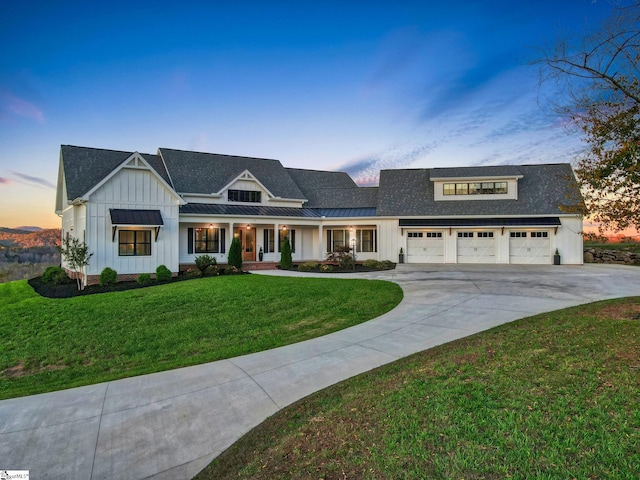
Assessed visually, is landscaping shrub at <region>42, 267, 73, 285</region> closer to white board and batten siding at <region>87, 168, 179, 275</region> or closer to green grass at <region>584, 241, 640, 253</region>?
white board and batten siding at <region>87, 168, 179, 275</region>

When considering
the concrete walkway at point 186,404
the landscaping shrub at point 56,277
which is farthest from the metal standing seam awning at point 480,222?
the landscaping shrub at point 56,277

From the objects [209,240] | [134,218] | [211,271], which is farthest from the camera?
[209,240]

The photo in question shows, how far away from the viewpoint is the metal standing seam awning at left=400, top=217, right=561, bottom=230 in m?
21.5

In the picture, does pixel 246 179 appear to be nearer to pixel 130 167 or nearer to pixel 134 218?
pixel 130 167

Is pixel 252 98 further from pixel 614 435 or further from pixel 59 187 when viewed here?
pixel 614 435

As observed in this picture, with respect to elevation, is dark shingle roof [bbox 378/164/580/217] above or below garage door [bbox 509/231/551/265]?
above

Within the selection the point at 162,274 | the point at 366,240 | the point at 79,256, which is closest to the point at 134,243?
the point at 162,274

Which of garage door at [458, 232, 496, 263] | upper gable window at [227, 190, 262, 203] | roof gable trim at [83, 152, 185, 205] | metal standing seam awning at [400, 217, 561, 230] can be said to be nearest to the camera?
roof gable trim at [83, 152, 185, 205]

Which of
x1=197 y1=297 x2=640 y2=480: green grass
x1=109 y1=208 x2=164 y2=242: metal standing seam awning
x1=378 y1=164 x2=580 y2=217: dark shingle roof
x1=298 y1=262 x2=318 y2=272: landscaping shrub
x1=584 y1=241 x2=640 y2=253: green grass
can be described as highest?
x1=378 y1=164 x2=580 y2=217: dark shingle roof

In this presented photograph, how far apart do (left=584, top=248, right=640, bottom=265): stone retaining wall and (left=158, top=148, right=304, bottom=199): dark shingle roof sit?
861 inches

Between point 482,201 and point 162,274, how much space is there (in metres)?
21.3

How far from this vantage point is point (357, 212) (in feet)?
81.3

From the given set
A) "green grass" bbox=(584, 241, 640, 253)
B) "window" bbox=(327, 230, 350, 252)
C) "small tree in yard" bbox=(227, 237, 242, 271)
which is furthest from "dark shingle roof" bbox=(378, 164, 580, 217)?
"small tree in yard" bbox=(227, 237, 242, 271)

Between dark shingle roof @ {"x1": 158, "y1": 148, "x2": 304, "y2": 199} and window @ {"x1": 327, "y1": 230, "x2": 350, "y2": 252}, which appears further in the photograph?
window @ {"x1": 327, "y1": 230, "x2": 350, "y2": 252}
